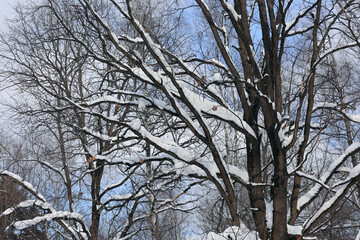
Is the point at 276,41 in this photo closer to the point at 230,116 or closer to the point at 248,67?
the point at 248,67

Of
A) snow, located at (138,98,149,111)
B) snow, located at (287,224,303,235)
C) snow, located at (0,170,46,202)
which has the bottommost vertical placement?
snow, located at (287,224,303,235)

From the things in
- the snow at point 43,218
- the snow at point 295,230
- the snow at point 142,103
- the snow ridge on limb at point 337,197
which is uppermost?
the snow at point 142,103

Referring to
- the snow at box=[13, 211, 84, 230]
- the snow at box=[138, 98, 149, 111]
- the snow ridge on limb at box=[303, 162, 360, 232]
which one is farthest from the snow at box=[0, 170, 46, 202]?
the snow ridge on limb at box=[303, 162, 360, 232]

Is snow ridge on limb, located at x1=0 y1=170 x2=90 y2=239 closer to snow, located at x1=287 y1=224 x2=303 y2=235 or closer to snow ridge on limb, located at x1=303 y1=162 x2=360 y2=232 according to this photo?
snow, located at x1=287 y1=224 x2=303 y2=235

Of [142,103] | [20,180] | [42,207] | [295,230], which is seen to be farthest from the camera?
[42,207]

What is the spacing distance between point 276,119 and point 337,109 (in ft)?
4.19

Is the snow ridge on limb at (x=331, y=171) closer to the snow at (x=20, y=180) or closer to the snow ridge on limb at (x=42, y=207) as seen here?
the snow ridge on limb at (x=42, y=207)

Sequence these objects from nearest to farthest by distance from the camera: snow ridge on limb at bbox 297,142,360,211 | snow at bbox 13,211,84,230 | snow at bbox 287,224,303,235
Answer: snow at bbox 287,224,303,235 → snow ridge on limb at bbox 297,142,360,211 → snow at bbox 13,211,84,230

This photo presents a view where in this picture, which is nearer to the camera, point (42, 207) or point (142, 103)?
point (142, 103)

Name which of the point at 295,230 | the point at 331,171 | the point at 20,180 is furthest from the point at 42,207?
the point at 331,171

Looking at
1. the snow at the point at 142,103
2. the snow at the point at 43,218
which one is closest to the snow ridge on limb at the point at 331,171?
the snow at the point at 142,103

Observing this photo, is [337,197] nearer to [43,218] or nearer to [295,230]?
[295,230]

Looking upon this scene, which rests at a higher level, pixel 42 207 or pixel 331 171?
pixel 42 207

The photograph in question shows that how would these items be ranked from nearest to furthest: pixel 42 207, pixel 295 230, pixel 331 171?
pixel 295 230
pixel 331 171
pixel 42 207
